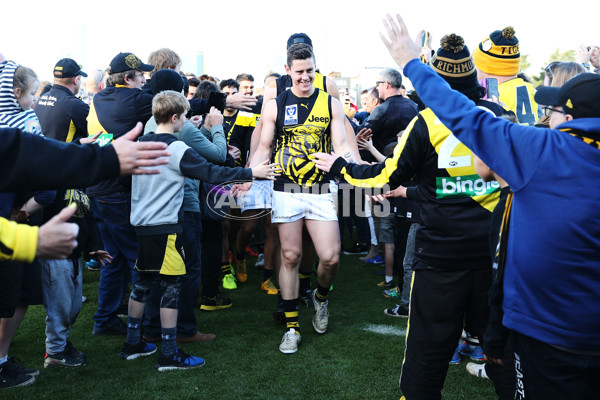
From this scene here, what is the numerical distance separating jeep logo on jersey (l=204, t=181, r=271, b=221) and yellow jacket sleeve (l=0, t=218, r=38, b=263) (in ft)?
12.1

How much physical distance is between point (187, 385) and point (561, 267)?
2.81 m

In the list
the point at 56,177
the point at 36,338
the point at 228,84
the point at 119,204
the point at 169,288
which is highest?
the point at 228,84

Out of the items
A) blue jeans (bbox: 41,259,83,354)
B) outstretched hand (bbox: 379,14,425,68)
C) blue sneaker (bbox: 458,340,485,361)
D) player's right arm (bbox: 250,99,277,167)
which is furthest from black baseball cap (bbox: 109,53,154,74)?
blue sneaker (bbox: 458,340,485,361)

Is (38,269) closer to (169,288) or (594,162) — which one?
(169,288)

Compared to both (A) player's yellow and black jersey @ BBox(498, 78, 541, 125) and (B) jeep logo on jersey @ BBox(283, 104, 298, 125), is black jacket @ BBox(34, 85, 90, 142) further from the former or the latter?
(A) player's yellow and black jersey @ BBox(498, 78, 541, 125)

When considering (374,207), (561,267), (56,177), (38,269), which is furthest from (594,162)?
(374,207)

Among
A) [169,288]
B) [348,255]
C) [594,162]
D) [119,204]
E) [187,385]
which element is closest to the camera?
[594,162]

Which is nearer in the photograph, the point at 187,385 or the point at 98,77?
the point at 187,385

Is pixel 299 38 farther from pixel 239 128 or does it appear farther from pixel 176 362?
pixel 176 362

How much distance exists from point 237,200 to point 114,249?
1.82 metres

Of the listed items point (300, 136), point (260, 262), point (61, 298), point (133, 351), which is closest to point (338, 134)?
point (300, 136)

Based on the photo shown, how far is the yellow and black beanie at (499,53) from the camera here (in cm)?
497

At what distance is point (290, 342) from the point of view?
178 inches

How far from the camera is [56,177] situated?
7.05 feet
